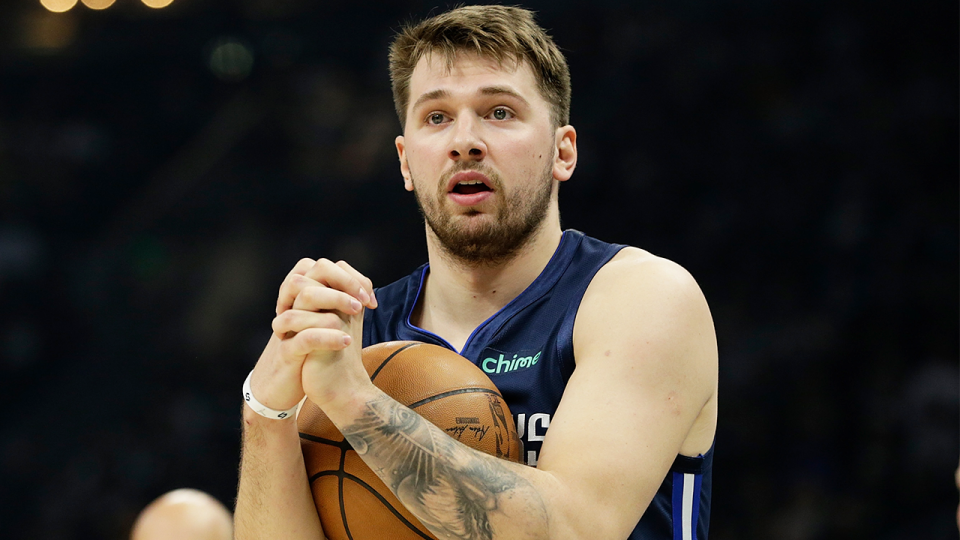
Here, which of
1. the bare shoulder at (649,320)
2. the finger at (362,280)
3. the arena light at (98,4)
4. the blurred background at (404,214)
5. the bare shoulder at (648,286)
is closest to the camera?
the finger at (362,280)

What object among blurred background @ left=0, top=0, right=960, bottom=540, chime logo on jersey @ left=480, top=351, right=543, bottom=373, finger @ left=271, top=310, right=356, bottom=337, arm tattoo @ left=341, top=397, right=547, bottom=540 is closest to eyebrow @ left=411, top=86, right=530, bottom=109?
chime logo on jersey @ left=480, top=351, right=543, bottom=373

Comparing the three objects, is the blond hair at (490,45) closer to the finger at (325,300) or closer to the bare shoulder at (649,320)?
the bare shoulder at (649,320)

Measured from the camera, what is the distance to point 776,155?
6.45 m

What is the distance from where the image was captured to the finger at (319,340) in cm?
180

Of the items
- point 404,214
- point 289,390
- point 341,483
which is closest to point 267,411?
point 289,390

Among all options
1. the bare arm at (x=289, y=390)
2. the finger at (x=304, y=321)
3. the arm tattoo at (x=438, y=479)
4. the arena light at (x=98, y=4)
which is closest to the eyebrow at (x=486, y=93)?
the bare arm at (x=289, y=390)

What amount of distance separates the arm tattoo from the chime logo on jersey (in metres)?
0.59

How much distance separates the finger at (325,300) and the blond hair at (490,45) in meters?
1.06

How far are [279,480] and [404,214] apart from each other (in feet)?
14.7

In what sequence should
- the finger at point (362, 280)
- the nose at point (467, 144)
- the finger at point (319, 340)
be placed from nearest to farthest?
the finger at point (319, 340)
the finger at point (362, 280)
the nose at point (467, 144)

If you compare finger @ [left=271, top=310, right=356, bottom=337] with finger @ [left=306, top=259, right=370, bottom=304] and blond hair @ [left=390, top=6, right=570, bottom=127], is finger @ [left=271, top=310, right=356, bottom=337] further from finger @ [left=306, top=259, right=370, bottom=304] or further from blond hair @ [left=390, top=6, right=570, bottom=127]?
blond hair @ [left=390, top=6, right=570, bottom=127]

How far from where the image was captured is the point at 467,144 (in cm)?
248

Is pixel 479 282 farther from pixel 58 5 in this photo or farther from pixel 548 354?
pixel 58 5

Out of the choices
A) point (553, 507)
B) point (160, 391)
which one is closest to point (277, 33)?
point (160, 391)
